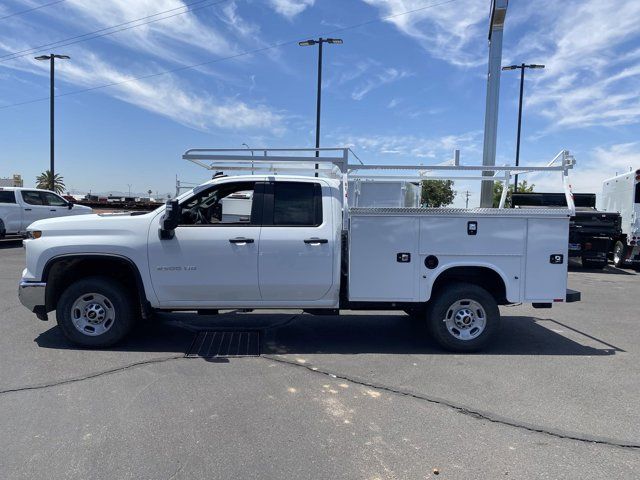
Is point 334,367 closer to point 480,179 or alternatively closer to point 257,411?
point 257,411

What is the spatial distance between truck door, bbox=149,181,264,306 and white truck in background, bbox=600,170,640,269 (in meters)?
14.0

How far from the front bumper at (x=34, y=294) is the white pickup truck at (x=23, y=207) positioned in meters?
12.6

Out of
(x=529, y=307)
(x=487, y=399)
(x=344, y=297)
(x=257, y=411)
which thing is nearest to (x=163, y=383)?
(x=257, y=411)

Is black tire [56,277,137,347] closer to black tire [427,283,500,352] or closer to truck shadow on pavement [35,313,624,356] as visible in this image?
truck shadow on pavement [35,313,624,356]

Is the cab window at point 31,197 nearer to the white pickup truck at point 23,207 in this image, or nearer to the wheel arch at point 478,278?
the white pickup truck at point 23,207

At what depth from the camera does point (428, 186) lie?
10.3 m

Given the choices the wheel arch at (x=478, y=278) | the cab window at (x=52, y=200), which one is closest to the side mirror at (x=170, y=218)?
the wheel arch at (x=478, y=278)

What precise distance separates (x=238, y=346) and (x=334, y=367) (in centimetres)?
130

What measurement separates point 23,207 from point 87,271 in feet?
42.2

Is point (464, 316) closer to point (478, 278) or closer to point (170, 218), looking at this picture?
point (478, 278)

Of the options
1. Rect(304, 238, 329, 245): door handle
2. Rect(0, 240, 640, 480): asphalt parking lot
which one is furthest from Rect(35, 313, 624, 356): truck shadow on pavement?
Rect(304, 238, 329, 245): door handle

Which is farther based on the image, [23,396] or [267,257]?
[267,257]

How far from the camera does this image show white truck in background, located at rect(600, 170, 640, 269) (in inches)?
604

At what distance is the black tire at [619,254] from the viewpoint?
1594 centimetres
